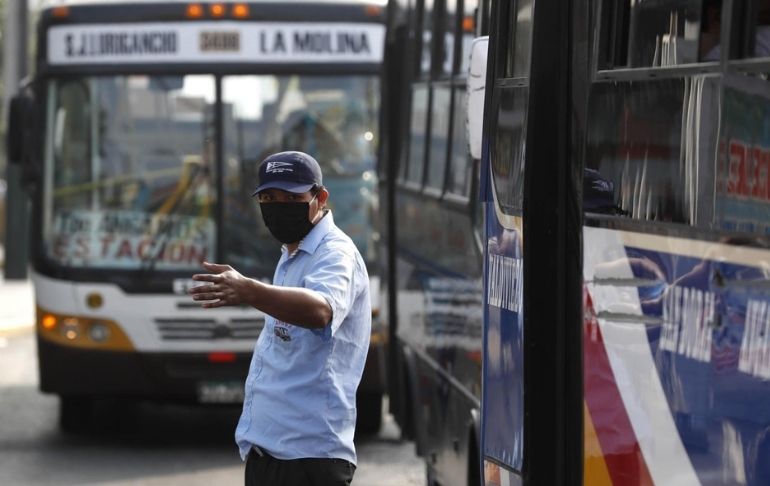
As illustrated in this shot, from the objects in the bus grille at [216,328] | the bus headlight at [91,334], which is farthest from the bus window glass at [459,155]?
the bus headlight at [91,334]

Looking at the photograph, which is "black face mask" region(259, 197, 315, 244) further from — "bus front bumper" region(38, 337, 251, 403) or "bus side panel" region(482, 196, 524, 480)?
"bus front bumper" region(38, 337, 251, 403)

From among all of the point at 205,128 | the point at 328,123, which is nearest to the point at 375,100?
the point at 328,123

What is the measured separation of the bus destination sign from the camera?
12320 mm

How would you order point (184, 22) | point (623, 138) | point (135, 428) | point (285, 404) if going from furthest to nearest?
point (135, 428), point (184, 22), point (285, 404), point (623, 138)

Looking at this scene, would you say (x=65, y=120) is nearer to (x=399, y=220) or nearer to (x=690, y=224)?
(x=399, y=220)

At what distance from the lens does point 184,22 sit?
485 inches

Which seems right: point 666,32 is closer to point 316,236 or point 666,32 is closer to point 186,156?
point 316,236

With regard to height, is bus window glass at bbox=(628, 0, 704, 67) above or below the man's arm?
above

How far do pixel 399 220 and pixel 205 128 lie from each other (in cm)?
230

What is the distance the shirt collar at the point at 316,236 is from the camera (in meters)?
5.49

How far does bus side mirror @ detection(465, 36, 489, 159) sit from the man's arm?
3.32ft

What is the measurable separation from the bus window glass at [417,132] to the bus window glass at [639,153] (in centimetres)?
468

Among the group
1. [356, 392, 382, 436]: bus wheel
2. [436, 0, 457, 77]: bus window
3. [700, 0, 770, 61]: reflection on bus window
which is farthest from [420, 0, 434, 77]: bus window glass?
[700, 0, 770, 61]: reflection on bus window

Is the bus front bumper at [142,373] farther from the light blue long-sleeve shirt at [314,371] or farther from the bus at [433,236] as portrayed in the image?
the light blue long-sleeve shirt at [314,371]
